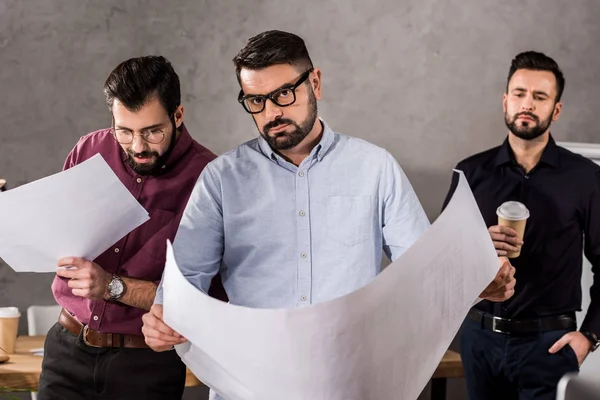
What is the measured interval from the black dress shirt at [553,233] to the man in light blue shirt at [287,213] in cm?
138

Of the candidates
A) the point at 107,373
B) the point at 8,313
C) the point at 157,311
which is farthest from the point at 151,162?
the point at 8,313

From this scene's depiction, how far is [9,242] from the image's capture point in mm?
1901

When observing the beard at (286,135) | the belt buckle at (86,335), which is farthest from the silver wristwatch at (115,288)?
the beard at (286,135)

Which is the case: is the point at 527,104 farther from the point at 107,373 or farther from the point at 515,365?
Result: the point at 107,373

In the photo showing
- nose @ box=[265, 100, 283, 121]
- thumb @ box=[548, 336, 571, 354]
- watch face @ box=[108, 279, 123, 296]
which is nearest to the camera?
nose @ box=[265, 100, 283, 121]

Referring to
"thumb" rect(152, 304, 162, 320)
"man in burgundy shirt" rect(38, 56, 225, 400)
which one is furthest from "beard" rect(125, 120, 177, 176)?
"thumb" rect(152, 304, 162, 320)

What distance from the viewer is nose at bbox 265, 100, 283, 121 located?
1762 mm

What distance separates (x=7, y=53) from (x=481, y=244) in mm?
2624

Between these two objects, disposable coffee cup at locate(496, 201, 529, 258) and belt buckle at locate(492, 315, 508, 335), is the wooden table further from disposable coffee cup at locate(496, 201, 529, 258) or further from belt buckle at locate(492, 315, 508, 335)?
disposable coffee cup at locate(496, 201, 529, 258)

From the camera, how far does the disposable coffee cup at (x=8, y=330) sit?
10.2 feet

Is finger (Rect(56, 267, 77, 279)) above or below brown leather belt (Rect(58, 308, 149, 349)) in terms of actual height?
above

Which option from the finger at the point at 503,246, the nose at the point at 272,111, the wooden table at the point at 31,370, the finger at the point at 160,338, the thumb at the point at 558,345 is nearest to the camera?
the finger at the point at 160,338

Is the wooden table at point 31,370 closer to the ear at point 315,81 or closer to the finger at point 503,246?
the finger at point 503,246

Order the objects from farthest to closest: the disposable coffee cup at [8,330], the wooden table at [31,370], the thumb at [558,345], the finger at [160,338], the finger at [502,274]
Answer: the disposable coffee cup at [8,330], the thumb at [558,345], the wooden table at [31,370], the finger at [502,274], the finger at [160,338]
